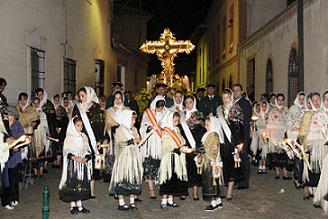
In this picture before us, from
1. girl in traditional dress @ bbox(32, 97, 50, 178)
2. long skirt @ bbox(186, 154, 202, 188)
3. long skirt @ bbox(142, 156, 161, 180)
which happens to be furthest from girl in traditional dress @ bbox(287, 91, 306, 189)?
girl in traditional dress @ bbox(32, 97, 50, 178)

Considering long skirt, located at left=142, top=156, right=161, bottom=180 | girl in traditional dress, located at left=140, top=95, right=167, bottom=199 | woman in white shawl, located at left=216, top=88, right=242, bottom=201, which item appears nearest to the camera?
woman in white shawl, located at left=216, top=88, right=242, bottom=201

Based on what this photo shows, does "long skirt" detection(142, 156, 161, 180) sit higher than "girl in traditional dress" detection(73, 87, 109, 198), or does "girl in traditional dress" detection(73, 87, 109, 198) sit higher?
"girl in traditional dress" detection(73, 87, 109, 198)

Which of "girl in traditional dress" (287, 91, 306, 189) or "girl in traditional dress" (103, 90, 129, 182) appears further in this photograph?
"girl in traditional dress" (287, 91, 306, 189)

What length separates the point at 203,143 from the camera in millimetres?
8805

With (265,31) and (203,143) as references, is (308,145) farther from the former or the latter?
(265,31)

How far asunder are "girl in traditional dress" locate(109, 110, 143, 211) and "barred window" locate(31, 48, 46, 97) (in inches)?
248

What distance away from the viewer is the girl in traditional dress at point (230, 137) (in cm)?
948

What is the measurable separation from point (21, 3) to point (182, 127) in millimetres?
6512

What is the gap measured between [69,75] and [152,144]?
923 cm

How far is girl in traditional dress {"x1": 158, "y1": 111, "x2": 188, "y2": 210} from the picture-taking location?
8.81m

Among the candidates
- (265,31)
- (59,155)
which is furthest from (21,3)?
(265,31)

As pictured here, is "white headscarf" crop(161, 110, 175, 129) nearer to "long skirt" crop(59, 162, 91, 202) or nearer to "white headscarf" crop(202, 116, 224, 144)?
"white headscarf" crop(202, 116, 224, 144)

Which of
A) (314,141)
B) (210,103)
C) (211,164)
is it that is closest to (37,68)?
(210,103)

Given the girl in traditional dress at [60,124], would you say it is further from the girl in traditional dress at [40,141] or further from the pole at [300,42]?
the pole at [300,42]
